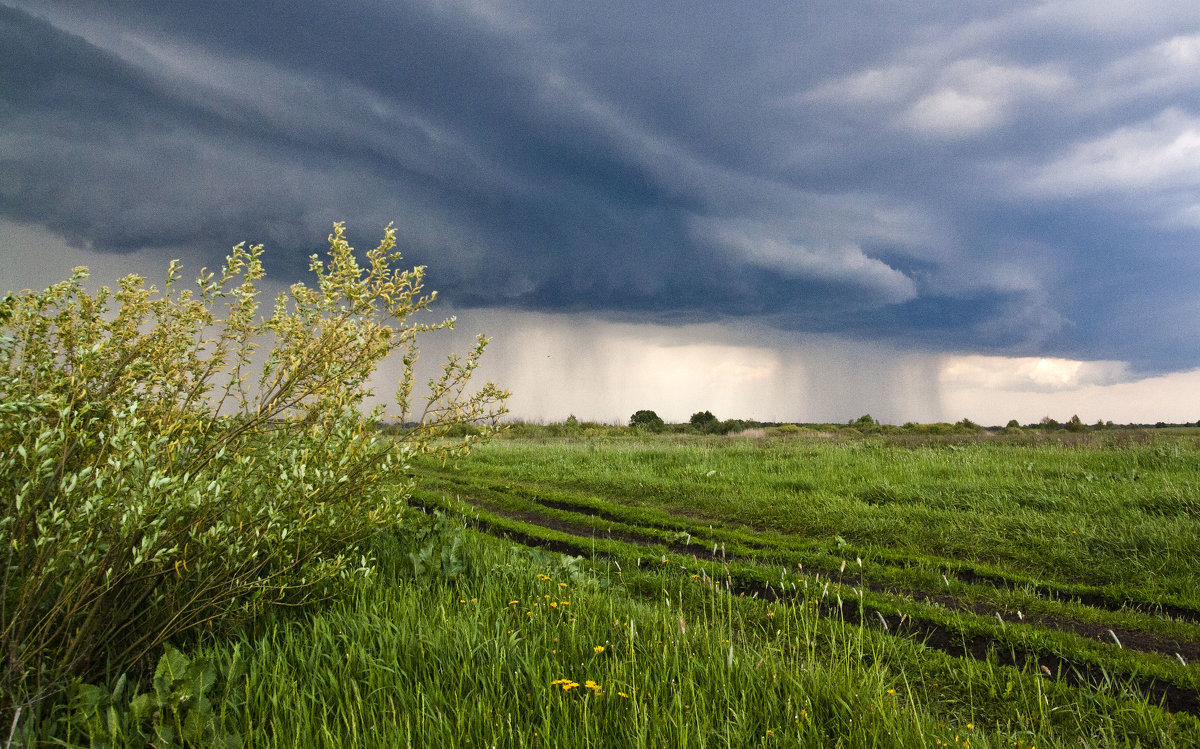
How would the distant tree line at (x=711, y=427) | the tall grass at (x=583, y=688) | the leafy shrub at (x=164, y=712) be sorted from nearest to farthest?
the leafy shrub at (x=164, y=712), the tall grass at (x=583, y=688), the distant tree line at (x=711, y=427)

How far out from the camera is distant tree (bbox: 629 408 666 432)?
57094 mm

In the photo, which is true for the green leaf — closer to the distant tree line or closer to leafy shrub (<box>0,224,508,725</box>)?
leafy shrub (<box>0,224,508,725</box>)

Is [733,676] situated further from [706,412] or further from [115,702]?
[706,412]

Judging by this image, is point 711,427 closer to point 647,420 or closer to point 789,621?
point 647,420

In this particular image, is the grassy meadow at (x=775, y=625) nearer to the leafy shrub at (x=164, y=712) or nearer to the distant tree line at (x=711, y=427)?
the leafy shrub at (x=164, y=712)

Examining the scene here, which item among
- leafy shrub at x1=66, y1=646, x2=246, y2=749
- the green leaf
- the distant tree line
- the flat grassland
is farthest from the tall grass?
the distant tree line


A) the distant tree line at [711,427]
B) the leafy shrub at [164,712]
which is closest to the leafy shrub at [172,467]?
the leafy shrub at [164,712]

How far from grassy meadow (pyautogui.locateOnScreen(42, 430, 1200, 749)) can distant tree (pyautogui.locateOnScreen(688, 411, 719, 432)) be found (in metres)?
40.5

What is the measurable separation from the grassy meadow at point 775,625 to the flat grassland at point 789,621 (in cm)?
3

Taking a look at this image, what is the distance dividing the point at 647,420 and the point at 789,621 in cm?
5277

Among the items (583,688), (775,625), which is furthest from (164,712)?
(775,625)

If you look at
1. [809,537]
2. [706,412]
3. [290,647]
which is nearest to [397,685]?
[290,647]

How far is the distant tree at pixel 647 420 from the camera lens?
187 ft

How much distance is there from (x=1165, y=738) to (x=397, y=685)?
5493 mm
